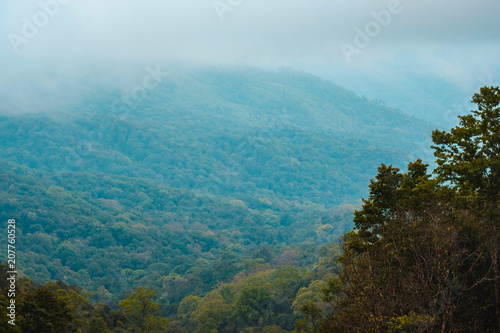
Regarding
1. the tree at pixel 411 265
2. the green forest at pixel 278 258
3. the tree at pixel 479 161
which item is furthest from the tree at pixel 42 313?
the tree at pixel 479 161

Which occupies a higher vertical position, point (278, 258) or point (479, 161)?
point (278, 258)

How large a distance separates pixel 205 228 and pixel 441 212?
525 ft

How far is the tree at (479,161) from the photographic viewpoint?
19.3 m

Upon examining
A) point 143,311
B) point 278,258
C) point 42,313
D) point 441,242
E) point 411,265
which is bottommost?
point 143,311

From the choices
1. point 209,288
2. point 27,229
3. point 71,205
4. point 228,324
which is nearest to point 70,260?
point 27,229

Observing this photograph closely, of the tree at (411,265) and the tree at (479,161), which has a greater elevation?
the tree at (479,161)

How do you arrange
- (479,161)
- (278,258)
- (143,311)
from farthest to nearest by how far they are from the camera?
(278,258) → (143,311) → (479,161)

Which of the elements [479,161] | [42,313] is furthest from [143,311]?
[479,161]

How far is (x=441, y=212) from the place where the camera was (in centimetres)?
1952

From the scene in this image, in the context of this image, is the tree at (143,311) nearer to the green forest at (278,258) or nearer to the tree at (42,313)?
the green forest at (278,258)

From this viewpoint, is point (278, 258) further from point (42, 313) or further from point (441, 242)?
point (441, 242)

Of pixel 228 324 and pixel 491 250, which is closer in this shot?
pixel 491 250

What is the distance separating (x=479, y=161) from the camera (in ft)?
63.3

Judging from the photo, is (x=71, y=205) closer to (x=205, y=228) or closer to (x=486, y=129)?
(x=205, y=228)
